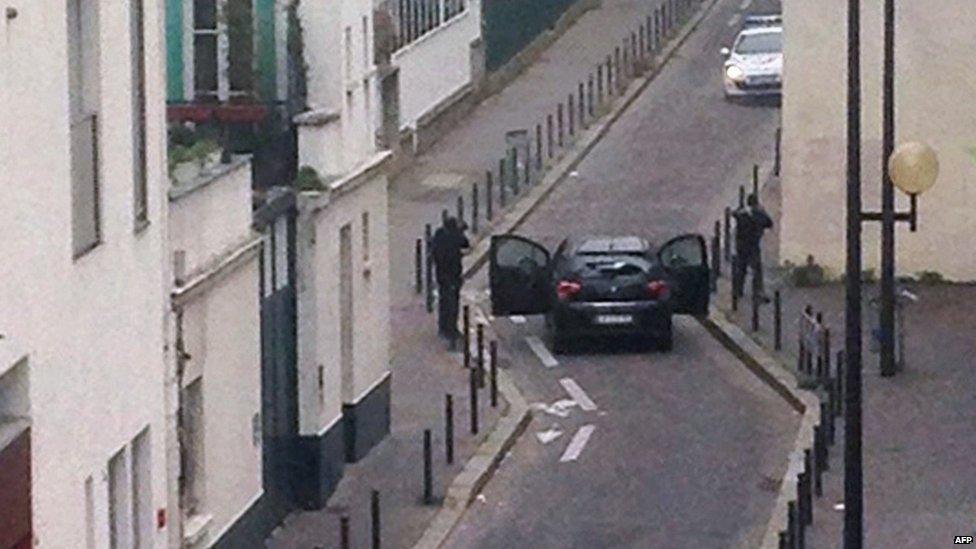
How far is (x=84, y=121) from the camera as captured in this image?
17.9 meters

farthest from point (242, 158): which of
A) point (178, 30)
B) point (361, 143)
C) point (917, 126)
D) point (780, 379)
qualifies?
point (917, 126)

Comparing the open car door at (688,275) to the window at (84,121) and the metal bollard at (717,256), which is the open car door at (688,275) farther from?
the window at (84,121)

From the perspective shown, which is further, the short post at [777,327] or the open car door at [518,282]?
the open car door at [518,282]

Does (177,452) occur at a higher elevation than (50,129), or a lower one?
lower

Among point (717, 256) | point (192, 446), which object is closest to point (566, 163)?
point (717, 256)

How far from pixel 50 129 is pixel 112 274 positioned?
1843 mm

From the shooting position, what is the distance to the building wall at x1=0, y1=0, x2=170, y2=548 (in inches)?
627

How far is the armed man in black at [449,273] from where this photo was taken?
3497 centimetres

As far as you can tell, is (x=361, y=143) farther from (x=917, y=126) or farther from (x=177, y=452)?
(x=917, y=126)

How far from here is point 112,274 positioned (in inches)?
722

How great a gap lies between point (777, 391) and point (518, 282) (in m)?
3.69

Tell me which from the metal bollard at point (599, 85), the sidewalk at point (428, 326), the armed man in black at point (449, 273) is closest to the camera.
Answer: the sidewalk at point (428, 326)

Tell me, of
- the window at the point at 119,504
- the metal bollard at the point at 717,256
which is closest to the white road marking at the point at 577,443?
the metal bollard at the point at 717,256

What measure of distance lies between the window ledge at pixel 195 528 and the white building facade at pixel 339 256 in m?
4.63
